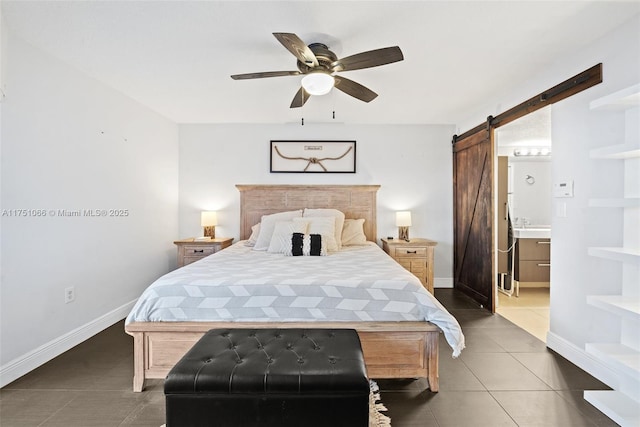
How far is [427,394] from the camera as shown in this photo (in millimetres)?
2053

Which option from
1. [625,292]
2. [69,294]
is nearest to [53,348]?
[69,294]

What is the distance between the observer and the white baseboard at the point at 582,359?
212cm

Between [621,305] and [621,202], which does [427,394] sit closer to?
[621,305]

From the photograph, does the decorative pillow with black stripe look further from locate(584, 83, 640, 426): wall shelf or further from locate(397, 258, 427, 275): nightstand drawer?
locate(584, 83, 640, 426): wall shelf

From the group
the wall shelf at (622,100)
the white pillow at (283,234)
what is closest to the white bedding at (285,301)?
the white pillow at (283,234)

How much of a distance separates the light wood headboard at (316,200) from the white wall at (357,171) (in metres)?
0.13

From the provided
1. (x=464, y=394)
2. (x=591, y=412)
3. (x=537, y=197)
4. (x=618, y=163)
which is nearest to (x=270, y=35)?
(x=618, y=163)

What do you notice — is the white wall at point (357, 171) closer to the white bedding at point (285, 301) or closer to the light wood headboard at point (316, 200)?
the light wood headboard at point (316, 200)

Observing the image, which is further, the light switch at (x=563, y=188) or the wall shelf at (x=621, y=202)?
the light switch at (x=563, y=188)

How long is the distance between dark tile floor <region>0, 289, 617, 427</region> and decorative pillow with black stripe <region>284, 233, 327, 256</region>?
→ 137cm

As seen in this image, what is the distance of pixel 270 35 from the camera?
222 centimetres

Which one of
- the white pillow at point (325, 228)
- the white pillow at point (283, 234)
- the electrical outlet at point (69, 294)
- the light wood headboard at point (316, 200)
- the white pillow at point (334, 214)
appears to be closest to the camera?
the electrical outlet at point (69, 294)

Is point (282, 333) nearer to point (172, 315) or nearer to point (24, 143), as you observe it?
point (172, 315)

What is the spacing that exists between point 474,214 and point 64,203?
168 inches
